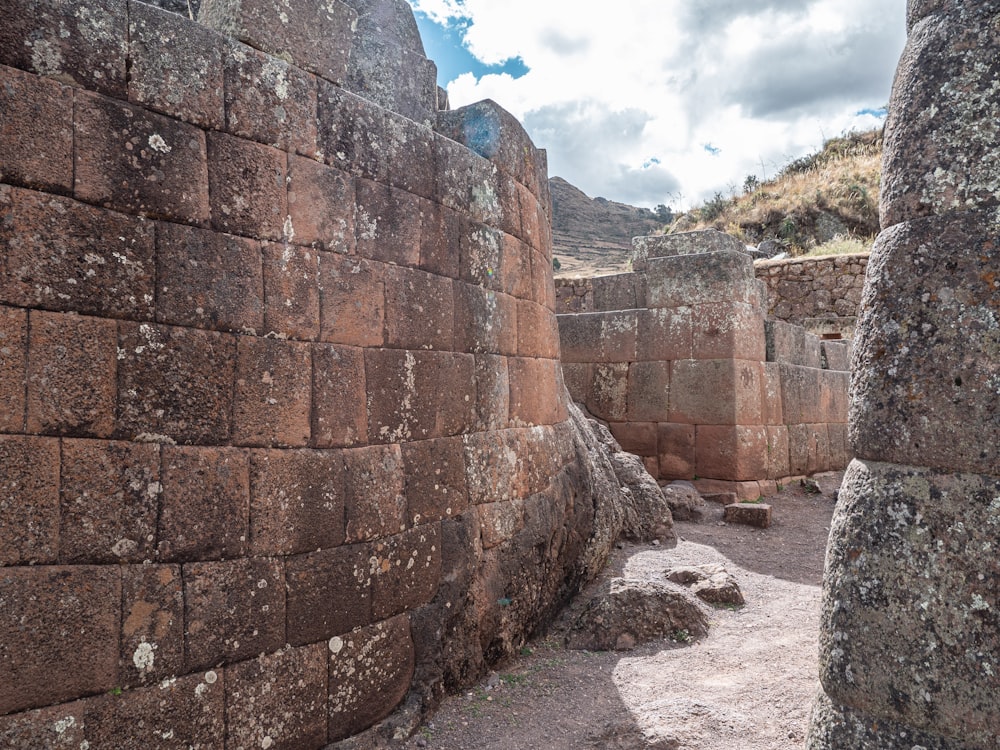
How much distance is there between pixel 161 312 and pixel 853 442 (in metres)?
2.34

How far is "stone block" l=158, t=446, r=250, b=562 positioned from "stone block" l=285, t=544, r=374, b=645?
0.98ft

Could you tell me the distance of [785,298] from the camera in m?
15.6

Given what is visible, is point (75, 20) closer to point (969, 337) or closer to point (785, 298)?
point (969, 337)

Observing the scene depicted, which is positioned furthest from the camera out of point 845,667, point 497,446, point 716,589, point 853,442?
point 716,589

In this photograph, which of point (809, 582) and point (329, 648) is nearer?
point (329, 648)

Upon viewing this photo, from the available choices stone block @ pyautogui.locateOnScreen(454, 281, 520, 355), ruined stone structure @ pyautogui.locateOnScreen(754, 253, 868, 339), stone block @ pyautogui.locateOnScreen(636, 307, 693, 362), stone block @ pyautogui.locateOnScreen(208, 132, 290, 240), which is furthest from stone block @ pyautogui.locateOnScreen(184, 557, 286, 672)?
ruined stone structure @ pyautogui.locateOnScreen(754, 253, 868, 339)

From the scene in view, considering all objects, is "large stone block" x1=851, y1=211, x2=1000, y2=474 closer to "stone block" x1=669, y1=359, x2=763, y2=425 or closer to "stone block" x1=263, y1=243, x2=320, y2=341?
"stone block" x1=263, y1=243, x2=320, y2=341

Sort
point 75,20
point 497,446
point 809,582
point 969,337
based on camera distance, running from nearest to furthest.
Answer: point 969,337 → point 75,20 → point 497,446 → point 809,582

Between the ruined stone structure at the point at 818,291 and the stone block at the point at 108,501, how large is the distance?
14317 mm

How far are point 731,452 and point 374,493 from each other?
606 centimetres

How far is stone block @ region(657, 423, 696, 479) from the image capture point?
27.9ft

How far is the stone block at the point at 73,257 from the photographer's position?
2174 millimetres

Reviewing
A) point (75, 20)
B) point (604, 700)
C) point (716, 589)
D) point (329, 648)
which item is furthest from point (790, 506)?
point (75, 20)

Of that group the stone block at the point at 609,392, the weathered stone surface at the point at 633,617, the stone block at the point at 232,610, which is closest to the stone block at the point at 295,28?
the stone block at the point at 232,610
